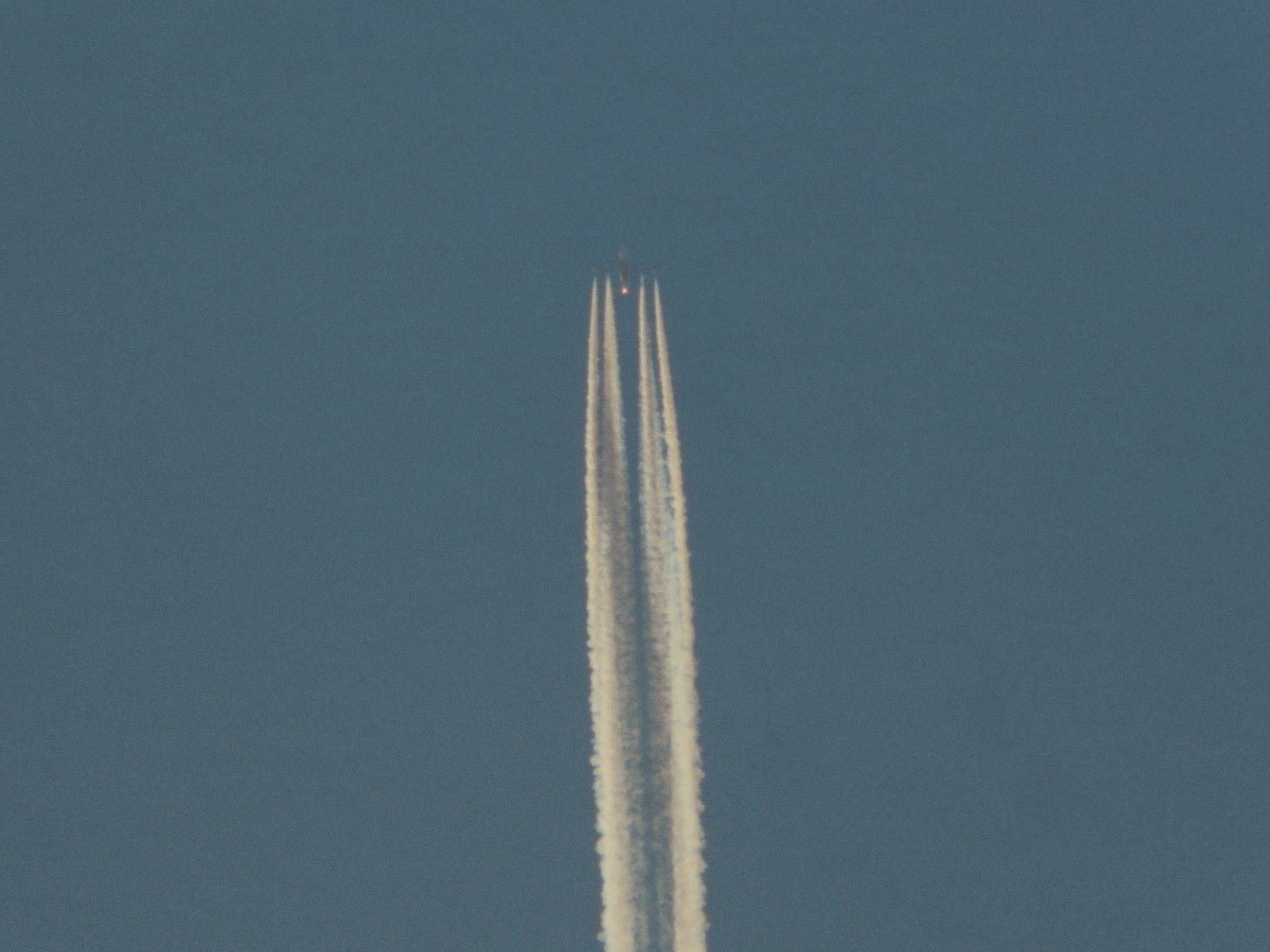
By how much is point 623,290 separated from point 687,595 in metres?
4.04

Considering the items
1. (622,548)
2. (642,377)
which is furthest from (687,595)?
(642,377)

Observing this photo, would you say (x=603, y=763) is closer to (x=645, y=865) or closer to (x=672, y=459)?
(x=645, y=865)

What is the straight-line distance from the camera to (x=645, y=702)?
22.9m

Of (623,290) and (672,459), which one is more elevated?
(623,290)

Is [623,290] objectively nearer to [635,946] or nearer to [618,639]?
[618,639]

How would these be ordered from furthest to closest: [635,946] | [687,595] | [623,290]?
[623,290] → [687,595] → [635,946]

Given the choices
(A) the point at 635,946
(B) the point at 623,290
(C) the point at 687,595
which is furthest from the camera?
(B) the point at 623,290

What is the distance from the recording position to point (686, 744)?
2306 centimetres

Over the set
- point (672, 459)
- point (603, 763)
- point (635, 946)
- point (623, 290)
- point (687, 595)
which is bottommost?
point (635, 946)

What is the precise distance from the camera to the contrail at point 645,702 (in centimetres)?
2256

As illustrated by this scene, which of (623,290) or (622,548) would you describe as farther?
(623,290)

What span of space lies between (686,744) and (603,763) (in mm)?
890

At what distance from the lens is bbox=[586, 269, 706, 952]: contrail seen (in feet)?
74.0

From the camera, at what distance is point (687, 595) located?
2391 cm
